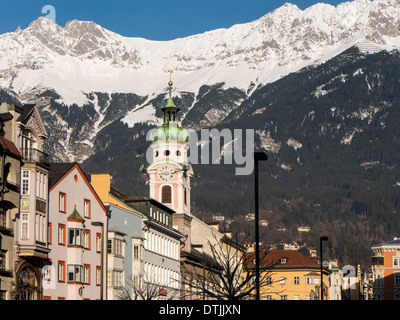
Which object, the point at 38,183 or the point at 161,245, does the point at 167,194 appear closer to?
the point at 161,245

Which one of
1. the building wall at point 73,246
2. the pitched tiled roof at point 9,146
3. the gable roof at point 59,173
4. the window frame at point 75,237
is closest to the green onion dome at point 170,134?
the building wall at point 73,246

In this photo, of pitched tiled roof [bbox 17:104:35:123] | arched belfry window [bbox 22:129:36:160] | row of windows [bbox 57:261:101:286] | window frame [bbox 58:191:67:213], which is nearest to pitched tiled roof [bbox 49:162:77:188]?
window frame [bbox 58:191:67:213]

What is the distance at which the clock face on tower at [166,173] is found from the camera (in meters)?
180

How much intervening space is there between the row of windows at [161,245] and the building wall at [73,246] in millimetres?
17967

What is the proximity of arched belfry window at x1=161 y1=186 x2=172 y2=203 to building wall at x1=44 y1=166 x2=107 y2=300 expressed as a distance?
72.8m

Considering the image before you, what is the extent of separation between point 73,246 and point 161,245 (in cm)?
3509

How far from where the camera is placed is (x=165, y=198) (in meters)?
178

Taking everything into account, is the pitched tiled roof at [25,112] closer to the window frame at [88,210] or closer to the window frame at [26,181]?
the window frame at [26,181]

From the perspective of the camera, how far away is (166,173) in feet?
591

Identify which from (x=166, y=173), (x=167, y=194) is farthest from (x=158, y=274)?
(x=166, y=173)

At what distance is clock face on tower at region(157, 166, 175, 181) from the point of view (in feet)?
591

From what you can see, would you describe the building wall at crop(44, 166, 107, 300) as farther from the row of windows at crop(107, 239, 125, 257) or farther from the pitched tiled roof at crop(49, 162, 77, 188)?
the row of windows at crop(107, 239, 125, 257)
